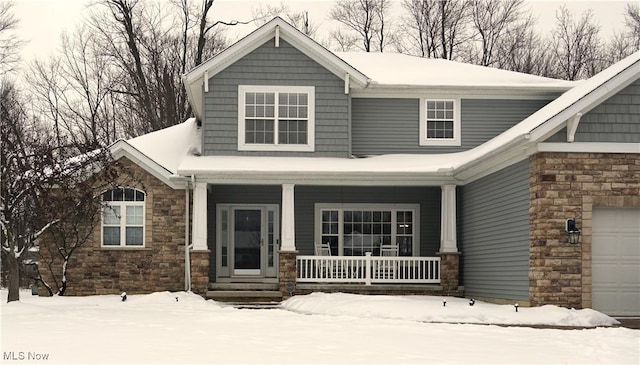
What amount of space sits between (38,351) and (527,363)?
5384 mm

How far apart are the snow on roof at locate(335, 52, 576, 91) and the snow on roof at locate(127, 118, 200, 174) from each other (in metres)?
4.62

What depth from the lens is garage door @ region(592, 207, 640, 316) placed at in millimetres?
14141

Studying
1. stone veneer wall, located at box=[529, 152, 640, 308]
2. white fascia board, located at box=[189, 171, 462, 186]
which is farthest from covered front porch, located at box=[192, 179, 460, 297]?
stone veneer wall, located at box=[529, 152, 640, 308]

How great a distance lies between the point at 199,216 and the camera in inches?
710

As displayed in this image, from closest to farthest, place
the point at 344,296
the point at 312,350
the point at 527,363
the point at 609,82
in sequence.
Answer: the point at 527,363, the point at 312,350, the point at 609,82, the point at 344,296

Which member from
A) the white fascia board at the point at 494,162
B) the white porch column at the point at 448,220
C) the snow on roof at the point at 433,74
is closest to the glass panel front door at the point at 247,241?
the snow on roof at the point at 433,74

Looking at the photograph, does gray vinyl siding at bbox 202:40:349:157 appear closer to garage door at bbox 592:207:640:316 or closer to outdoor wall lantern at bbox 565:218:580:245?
outdoor wall lantern at bbox 565:218:580:245

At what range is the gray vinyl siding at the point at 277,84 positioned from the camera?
1905 cm

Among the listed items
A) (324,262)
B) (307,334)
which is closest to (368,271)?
(324,262)

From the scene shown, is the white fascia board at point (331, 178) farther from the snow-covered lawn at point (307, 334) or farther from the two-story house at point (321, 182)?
the snow-covered lawn at point (307, 334)

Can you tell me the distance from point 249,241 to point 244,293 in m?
2.40

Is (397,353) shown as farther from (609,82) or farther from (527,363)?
(609,82)

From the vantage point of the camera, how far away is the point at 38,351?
9242 millimetres

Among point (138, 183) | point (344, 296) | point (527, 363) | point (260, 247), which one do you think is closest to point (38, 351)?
point (527, 363)
